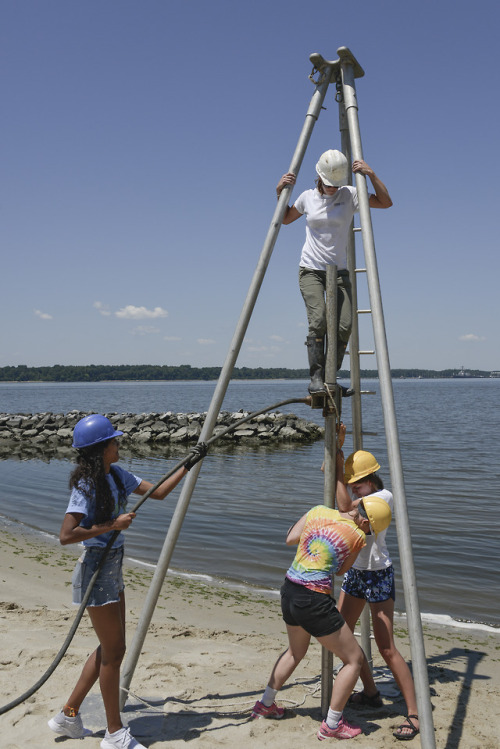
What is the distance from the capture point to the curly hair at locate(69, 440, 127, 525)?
373cm

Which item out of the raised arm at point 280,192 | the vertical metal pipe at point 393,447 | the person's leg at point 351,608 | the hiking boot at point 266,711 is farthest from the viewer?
the raised arm at point 280,192

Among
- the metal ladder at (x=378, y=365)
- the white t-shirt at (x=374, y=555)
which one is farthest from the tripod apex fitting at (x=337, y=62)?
the white t-shirt at (x=374, y=555)

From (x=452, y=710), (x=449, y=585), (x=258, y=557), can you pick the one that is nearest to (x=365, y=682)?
(x=452, y=710)

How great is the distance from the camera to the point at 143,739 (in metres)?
4.18

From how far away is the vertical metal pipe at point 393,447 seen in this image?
3.60 meters

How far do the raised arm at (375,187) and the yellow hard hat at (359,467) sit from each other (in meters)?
1.89

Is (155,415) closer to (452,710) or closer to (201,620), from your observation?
(201,620)

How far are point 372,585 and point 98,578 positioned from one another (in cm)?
197

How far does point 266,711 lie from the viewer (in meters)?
4.44

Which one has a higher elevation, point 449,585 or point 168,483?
point 168,483

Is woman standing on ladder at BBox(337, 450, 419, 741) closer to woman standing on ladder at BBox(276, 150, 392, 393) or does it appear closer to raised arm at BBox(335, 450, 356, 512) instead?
raised arm at BBox(335, 450, 356, 512)

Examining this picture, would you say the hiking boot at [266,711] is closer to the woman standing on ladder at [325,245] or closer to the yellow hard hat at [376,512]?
the yellow hard hat at [376,512]

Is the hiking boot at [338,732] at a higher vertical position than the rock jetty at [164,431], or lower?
higher

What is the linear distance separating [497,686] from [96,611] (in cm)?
382
